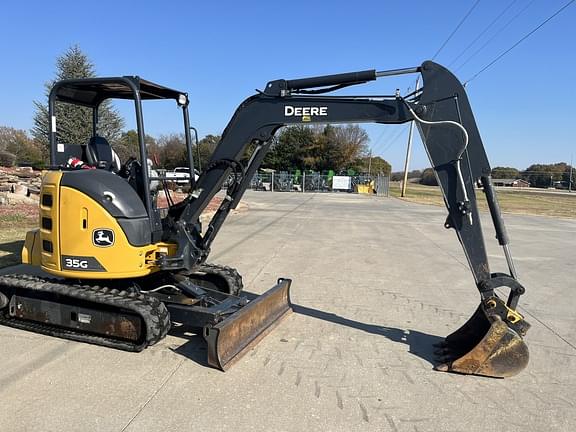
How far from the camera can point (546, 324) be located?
6188 millimetres

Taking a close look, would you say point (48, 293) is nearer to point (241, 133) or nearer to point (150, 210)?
→ point (150, 210)

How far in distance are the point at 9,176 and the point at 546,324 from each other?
21.9 m

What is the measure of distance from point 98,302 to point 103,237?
0.65 m

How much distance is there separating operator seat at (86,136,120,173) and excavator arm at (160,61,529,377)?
1132 millimetres

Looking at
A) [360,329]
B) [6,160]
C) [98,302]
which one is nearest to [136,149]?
[98,302]

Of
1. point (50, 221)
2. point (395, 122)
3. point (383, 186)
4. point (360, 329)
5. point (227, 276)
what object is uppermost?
point (395, 122)

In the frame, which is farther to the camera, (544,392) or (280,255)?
(280,255)

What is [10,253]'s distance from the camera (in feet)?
29.5

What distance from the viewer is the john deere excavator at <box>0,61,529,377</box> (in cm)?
462

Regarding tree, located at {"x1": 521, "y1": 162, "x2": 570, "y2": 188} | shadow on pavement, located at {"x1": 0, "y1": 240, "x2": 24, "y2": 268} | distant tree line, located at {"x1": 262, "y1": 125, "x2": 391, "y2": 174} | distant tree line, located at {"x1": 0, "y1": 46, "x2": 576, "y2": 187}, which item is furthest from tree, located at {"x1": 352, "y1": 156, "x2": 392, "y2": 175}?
shadow on pavement, located at {"x1": 0, "y1": 240, "x2": 24, "y2": 268}

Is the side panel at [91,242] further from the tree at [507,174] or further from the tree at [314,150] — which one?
the tree at [507,174]

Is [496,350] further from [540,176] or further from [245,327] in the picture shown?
[540,176]

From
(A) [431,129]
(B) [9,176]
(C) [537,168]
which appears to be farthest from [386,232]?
(C) [537,168]

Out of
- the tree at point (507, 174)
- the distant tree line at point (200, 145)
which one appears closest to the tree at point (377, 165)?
the distant tree line at point (200, 145)
